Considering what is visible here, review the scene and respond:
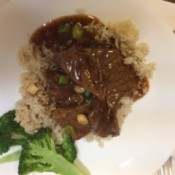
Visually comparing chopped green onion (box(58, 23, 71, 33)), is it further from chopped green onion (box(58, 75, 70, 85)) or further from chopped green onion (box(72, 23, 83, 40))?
chopped green onion (box(58, 75, 70, 85))

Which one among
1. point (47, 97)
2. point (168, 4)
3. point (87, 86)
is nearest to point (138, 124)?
point (87, 86)

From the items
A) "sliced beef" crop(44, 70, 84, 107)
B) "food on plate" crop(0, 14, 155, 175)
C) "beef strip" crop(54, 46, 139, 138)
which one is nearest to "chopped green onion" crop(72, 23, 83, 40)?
"food on plate" crop(0, 14, 155, 175)

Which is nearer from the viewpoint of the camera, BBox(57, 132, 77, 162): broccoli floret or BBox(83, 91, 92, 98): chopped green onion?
BBox(57, 132, 77, 162): broccoli floret

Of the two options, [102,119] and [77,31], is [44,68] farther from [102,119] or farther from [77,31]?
[102,119]

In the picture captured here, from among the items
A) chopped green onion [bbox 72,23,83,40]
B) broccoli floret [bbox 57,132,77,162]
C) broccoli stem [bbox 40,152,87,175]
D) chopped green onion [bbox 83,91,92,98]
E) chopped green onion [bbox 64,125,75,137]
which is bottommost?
broccoli stem [bbox 40,152,87,175]

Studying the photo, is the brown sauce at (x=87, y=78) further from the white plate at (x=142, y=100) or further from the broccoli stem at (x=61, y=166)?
the broccoli stem at (x=61, y=166)

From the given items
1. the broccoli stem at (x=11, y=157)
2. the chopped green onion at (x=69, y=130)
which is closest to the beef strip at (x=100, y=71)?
the chopped green onion at (x=69, y=130)

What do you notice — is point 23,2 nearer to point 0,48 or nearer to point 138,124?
point 0,48
